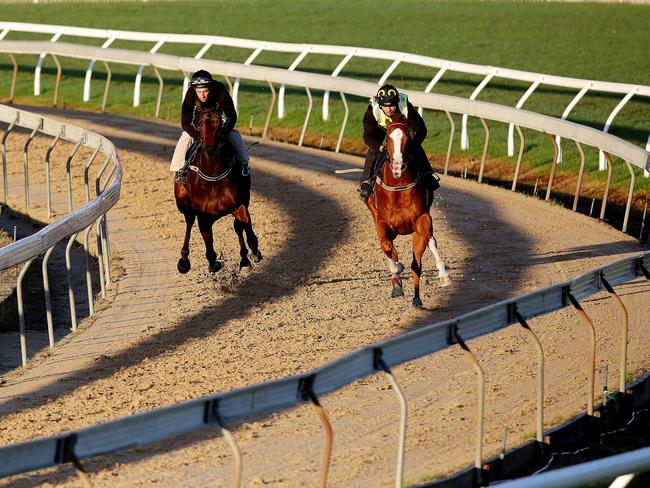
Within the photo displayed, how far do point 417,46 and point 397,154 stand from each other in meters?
20.5

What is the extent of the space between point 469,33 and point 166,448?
89.5 ft

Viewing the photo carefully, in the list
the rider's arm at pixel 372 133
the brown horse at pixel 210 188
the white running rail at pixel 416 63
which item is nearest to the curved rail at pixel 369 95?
the white running rail at pixel 416 63

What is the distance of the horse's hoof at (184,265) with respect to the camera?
43.8ft

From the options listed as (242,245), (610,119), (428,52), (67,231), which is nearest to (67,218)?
(67,231)

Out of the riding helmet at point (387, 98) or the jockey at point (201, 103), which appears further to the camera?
the jockey at point (201, 103)

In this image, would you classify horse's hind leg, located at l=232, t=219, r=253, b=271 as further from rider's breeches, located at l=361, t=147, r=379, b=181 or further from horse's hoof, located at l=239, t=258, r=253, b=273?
rider's breeches, located at l=361, t=147, r=379, b=181

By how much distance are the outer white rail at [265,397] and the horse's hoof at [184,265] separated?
5.21 meters

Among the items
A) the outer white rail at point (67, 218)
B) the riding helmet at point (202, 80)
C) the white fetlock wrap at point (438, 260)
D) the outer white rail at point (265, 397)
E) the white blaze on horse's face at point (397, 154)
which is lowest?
the white fetlock wrap at point (438, 260)

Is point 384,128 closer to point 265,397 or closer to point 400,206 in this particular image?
point 400,206

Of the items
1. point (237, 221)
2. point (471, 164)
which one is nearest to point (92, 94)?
point (471, 164)

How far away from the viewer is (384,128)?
12461 mm

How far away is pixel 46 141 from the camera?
889 inches

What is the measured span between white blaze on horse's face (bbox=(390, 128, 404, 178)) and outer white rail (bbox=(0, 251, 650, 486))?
3231 millimetres

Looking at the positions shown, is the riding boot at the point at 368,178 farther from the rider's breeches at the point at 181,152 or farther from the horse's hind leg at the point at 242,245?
the rider's breeches at the point at 181,152
